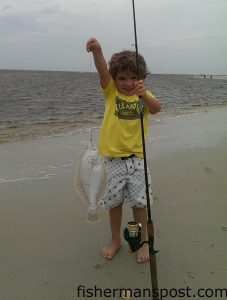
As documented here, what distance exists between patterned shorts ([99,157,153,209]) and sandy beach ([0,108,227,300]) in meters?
0.64

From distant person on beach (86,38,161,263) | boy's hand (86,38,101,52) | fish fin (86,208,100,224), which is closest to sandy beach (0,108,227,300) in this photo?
distant person on beach (86,38,161,263)

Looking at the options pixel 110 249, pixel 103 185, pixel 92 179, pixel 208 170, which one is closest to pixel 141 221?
pixel 110 249

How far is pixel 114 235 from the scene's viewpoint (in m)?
3.72

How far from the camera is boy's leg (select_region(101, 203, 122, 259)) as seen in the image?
3.59 metres

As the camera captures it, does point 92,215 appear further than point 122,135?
No

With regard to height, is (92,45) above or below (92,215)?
above

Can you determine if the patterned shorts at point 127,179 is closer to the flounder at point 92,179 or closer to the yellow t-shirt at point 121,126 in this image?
the yellow t-shirt at point 121,126

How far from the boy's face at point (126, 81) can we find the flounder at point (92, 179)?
0.68m

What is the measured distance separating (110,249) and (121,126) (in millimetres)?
1251

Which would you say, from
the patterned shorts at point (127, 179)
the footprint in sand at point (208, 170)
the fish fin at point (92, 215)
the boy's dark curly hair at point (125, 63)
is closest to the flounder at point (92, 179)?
the fish fin at point (92, 215)

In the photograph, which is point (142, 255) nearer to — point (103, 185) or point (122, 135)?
point (103, 185)

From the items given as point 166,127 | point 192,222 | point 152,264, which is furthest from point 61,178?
point 166,127

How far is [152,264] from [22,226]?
6.43 ft

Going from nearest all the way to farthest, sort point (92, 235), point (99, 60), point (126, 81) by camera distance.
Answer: point (99, 60) < point (126, 81) < point (92, 235)
